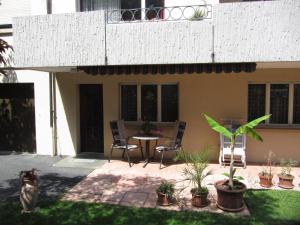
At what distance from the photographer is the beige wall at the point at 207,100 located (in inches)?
629

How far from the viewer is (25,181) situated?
406 inches

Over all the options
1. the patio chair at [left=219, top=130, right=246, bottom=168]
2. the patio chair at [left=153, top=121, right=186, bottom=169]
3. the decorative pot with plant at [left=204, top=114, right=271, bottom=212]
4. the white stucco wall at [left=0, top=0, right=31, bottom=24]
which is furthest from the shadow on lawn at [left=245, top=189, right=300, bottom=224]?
the white stucco wall at [left=0, top=0, right=31, bottom=24]

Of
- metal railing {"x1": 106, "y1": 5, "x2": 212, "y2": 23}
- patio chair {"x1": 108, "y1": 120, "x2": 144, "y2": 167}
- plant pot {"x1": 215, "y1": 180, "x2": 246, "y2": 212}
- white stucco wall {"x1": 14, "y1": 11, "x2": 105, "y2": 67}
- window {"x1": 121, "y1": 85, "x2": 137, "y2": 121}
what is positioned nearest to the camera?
plant pot {"x1": 215, "y1": 180, "x2": 246, "y2": 212}

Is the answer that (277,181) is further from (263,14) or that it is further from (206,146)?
(263,14)

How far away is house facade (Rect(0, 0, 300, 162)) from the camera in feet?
40.3

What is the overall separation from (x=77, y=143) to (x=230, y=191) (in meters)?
10.7

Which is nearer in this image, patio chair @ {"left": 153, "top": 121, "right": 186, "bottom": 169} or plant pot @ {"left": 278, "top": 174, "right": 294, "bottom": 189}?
plant pot @ {"left": 278, "top": 174, "right": 294, "bottom": 189}

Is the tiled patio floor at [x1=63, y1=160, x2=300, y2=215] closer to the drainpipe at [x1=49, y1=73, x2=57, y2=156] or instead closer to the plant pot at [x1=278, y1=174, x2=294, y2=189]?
the plant pot at [x1=278, y1=174, x2=294, y2=189]

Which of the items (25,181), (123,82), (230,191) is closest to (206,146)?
(123,82)

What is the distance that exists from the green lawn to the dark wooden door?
762cm

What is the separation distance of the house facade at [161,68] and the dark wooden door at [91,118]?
0.19 ft

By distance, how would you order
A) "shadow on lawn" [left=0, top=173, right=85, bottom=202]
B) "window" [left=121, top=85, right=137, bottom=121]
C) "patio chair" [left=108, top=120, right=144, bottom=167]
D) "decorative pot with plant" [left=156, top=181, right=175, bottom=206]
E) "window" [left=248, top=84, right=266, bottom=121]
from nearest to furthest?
"decorative pot with plant" [left=156, top=181, right=175, bottom=206] → "shadow on lawn" [left=0, top=173, right=85, bottom=202] → "patio chair" [left=108, top=120, right=144, bottom=167] → "window" [left=248, top=84, right=266, bottom=121] → "window" [left=121, top=85, right=137, bottom=121]

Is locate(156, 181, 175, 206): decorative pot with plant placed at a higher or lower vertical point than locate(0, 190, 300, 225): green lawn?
higher

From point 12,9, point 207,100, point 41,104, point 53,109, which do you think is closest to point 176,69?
point 207,100
